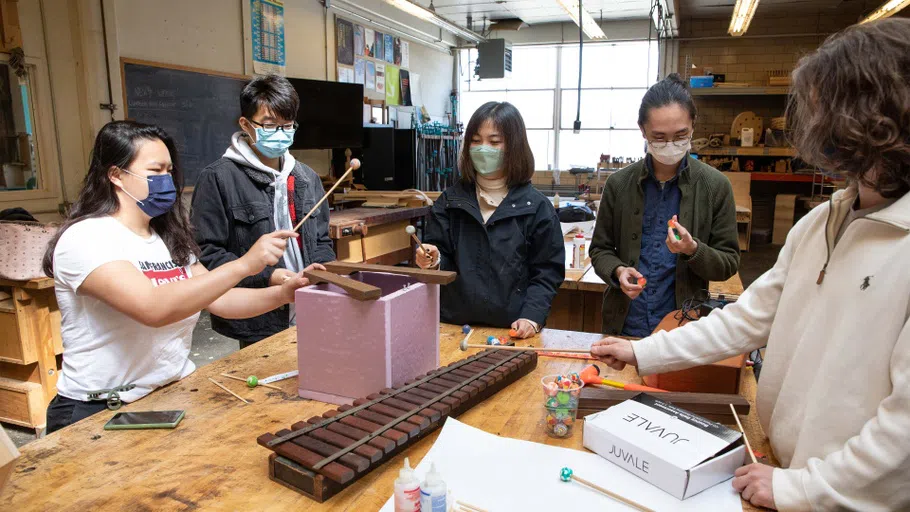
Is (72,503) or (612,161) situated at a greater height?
(612,161)

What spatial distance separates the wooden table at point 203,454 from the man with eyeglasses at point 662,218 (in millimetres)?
560

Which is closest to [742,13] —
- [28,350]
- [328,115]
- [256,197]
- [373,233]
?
[328,115]

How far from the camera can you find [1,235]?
2.92 meters

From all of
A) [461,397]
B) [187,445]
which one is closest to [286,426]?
[187,445]

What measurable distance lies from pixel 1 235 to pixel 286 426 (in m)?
2.43

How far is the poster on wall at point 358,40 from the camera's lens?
7258 millimetres

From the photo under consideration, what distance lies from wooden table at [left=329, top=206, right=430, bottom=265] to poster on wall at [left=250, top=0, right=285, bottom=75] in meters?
1.67

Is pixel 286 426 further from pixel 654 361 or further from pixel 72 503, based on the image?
pixel 654 361

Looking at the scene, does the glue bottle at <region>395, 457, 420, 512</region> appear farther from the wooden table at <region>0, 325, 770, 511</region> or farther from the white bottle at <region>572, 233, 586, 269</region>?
the white bottle at <region>572, 233, 586, 269</region>

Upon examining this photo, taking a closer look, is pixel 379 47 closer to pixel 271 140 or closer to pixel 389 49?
pixel 389 49

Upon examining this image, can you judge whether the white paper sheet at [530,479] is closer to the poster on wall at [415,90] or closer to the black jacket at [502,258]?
the black jacket at [502,258]

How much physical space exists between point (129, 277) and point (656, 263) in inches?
66.9

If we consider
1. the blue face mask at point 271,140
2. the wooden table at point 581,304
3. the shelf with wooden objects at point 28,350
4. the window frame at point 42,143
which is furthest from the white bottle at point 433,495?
the window frame at point 42,143

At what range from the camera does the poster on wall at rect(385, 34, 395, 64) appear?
7949 mm
